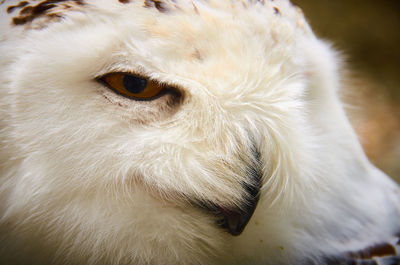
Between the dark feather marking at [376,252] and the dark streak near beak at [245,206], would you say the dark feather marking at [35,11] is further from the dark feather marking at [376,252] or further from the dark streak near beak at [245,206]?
the dark feather marking at [376,252]

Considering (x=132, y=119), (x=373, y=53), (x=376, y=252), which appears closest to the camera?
(x=132, y=119)

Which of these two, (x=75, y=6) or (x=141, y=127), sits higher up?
(x=75, y=6)

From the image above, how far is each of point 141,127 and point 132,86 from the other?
0.08 m

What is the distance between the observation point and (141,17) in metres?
0.56

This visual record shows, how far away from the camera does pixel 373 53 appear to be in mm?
2336

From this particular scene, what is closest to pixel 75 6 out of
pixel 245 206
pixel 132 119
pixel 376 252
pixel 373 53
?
pixel 132 119

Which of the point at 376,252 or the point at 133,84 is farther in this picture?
the point at 376,252

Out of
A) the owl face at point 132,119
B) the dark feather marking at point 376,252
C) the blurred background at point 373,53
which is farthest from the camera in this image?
the blurred background at point 373,53

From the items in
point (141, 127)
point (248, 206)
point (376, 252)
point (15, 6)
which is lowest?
point (376, 252)

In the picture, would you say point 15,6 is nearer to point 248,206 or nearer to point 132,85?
point 132,85

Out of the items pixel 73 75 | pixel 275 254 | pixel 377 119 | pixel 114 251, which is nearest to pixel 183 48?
pixel 73 75

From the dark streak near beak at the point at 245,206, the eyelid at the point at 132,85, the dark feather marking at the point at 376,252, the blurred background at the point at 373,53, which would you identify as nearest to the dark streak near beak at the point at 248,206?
the dark streak near beak at the point at 245,206

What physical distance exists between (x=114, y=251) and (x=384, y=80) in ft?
7.84

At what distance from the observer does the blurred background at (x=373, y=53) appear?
191 cm
